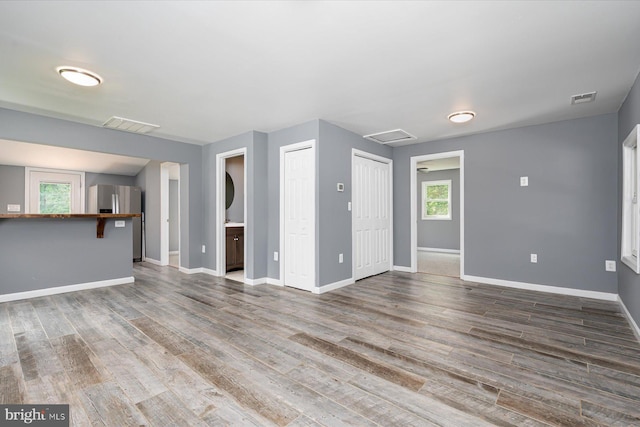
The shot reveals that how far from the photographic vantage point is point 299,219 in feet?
14.5

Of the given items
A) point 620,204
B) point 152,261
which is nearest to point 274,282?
point 152,261

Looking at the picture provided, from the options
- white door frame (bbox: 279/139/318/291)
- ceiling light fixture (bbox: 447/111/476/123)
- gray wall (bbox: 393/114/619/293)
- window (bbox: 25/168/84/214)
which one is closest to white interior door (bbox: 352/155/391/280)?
white door frame (bbox: 279/139/318/291)

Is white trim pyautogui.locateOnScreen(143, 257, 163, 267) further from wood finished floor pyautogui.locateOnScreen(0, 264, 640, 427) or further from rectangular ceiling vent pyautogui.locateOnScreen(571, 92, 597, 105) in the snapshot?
rectangular ceiling vent pyautogui.locateOnScreen(571, 92, 597, 105)

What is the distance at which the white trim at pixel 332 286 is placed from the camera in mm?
4109

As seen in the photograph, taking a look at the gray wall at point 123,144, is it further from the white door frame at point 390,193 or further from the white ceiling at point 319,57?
the white door frame at point 390,193

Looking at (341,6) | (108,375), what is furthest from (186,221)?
(341,6)

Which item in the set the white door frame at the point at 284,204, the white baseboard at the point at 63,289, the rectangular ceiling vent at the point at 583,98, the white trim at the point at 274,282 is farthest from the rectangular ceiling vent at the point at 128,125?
the rectangular ceiling vent at the point at 583,98

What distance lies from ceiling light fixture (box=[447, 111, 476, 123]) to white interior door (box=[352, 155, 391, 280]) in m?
1.55

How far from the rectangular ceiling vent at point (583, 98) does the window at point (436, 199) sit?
518 centimetres

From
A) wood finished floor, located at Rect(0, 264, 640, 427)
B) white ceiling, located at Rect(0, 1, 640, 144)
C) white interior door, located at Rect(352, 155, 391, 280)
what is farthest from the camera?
white interior door, located at Rect(352, 155, 391, 280)

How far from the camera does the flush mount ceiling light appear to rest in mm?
2655

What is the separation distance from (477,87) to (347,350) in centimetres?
287

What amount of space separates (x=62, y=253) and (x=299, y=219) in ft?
11.2

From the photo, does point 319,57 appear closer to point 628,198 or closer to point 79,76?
point 79,76
